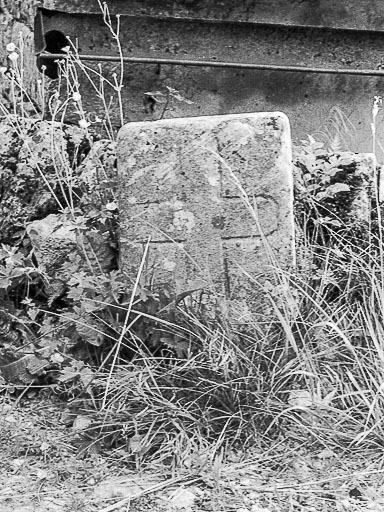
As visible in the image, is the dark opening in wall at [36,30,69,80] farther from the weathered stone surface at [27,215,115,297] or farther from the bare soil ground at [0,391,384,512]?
the bare soil ground at [0,391,384,512]

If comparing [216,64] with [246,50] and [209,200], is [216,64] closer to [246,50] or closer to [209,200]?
[246,50]

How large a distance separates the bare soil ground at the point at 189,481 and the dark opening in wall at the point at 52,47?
2.80m

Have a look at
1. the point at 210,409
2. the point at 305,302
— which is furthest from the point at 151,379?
the point at 305,302

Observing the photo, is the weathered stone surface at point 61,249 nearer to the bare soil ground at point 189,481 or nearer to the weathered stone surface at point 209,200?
the weathered stone surface at point 209,200

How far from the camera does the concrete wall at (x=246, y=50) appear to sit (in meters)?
4.70

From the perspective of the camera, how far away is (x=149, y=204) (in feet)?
9.34

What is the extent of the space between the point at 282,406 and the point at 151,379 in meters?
0.46

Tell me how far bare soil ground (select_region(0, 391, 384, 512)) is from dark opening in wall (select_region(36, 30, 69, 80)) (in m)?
2.80

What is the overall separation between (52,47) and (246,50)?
128 cm

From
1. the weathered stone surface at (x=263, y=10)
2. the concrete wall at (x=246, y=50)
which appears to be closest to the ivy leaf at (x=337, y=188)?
the concrete wall at (x=246, y=50)

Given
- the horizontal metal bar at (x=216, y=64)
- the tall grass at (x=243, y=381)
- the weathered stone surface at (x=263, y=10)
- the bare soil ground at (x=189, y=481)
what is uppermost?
the weathered stone surface at (x=263, y=10)

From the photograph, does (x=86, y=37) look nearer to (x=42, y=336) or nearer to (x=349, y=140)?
(x=349, y=140)

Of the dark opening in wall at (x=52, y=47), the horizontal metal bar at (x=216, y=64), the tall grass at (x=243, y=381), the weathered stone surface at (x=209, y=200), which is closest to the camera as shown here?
the tall grass at (x=243, y=381)

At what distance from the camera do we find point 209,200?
2832 millimetres
